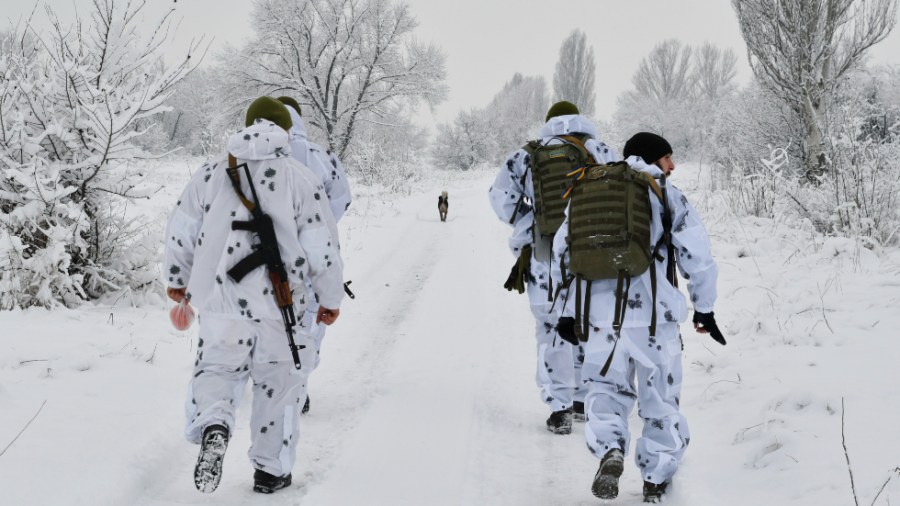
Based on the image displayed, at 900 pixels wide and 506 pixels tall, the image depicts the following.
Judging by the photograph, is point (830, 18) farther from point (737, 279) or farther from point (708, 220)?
point (737, 279)

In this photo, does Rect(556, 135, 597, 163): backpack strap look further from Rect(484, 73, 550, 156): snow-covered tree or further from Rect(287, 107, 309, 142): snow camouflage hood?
Rect(484, 73, 550, 156): snow-covered tree

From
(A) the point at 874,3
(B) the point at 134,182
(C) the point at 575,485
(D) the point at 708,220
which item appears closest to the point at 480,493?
(C) the point at 575,485

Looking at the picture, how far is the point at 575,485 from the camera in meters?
3.19

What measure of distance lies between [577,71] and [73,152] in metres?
46.7

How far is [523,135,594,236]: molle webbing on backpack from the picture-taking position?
12.7 feet

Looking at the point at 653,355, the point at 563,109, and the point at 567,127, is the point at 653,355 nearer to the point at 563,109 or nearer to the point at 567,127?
the point at 567,127

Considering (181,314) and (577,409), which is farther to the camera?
(577,409)

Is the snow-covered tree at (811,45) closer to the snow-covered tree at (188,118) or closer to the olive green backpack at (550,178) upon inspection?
the olive green backpack at (550,178)

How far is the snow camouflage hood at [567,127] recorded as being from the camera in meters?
4.02

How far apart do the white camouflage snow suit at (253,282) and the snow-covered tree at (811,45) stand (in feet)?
42.9

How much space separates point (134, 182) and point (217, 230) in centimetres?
350

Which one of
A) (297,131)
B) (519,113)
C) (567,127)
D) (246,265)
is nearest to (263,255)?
(246,265)

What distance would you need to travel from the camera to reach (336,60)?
23.3m

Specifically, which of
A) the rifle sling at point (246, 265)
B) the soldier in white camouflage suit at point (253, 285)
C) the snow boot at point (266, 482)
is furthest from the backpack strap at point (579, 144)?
the snow boot at point (266, 482)
